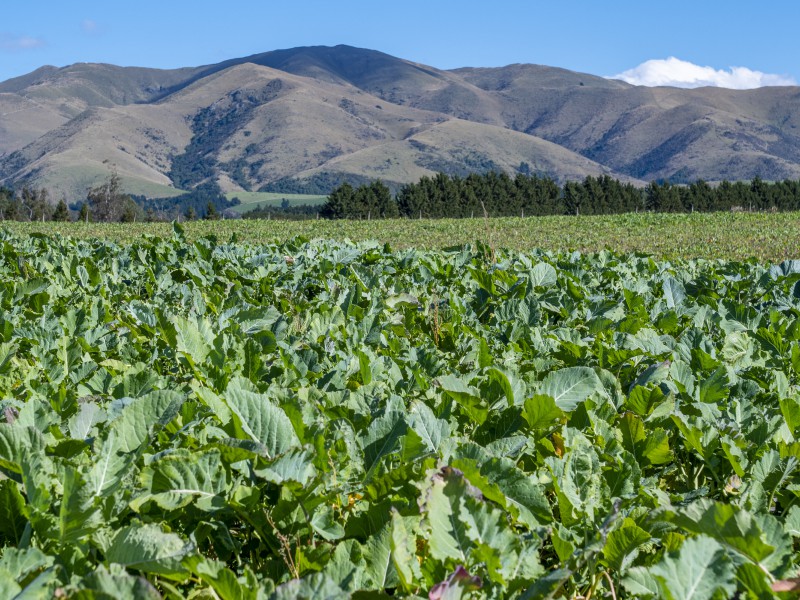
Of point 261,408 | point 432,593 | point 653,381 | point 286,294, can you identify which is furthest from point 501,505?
point 286,294

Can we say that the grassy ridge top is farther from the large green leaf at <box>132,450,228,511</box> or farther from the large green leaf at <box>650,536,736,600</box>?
the large green leaf at <box>650,536,736,600</box>

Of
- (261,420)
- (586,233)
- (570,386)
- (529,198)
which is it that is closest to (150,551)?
(261,420)

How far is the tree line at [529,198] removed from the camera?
8181 cm

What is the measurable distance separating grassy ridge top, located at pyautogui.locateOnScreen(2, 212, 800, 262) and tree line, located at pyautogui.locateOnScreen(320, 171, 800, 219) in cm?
2504

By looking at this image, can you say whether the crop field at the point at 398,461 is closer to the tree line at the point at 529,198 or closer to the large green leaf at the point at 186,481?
the large green leaf at the point at 186,481

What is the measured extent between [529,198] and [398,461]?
9010 centimetres

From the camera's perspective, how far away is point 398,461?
1.79 meters

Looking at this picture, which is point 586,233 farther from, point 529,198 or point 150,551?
point 529,198

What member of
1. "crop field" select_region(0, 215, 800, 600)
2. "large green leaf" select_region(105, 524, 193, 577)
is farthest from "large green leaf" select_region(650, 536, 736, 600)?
"large green leaf" select_region(105, 524, 193, 577)

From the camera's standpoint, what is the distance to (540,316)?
159 inches

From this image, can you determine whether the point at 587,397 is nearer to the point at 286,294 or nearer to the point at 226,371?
the point at 226,371

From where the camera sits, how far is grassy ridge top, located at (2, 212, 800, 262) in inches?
1192

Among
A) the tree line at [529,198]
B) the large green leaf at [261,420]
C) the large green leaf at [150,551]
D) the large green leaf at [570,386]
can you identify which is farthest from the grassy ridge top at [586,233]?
the tree line at [529,198]

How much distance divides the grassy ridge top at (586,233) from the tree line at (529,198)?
82.2ft
